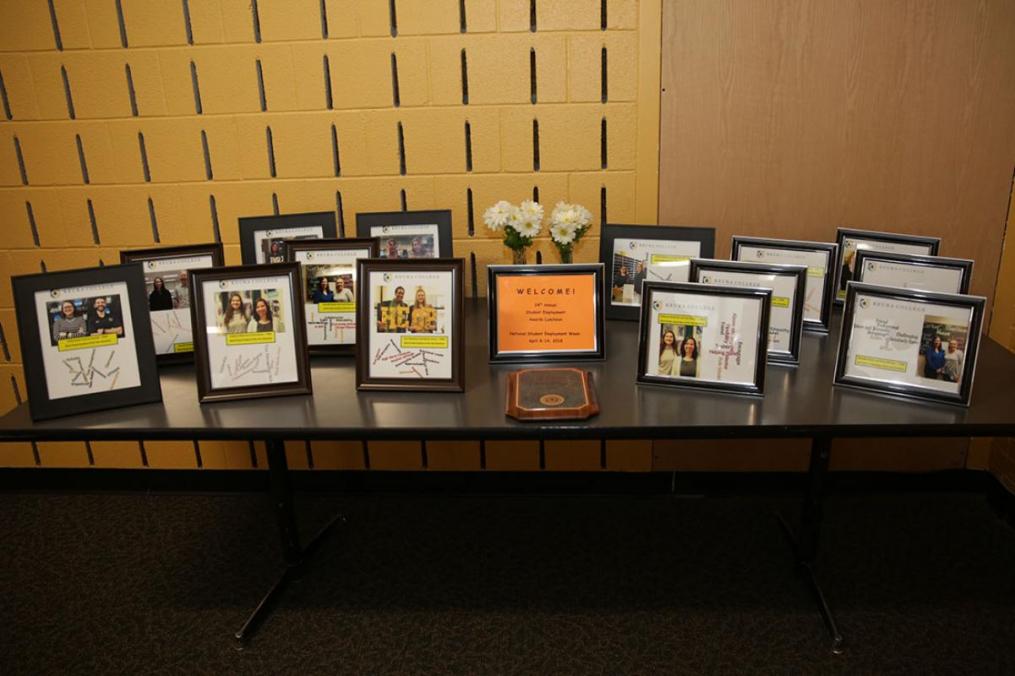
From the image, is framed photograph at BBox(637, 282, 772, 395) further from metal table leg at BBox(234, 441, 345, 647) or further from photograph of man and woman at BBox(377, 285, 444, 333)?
metal table leg at BBox(234, 441, 345, 647)

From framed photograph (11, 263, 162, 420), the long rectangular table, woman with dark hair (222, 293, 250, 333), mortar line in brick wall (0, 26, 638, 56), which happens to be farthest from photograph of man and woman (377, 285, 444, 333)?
mortar line in brick wall (0, 26, 638, 56)

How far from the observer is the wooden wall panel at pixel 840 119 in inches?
91.1

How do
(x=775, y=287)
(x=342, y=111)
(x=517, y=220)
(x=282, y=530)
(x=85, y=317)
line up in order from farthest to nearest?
(x=342, y=111)
(x=282, y=530)
(x=517, y=220)
(x=775, y=287)
(x=85, y=317)

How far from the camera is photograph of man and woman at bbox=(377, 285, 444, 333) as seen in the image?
74.6 inches

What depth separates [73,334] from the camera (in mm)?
1835

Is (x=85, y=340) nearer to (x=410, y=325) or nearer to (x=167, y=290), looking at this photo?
(x=167, y=290)

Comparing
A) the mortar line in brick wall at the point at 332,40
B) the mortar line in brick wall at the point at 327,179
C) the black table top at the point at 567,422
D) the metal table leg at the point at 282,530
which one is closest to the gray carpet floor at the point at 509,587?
the metal table leg at the point at 282,530

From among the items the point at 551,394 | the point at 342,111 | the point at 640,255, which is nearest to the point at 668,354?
the point at 551,394

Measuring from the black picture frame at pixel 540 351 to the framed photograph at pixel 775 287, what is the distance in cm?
27

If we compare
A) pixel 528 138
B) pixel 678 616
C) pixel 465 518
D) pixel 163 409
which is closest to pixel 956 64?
pixel 528 138

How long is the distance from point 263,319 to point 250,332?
5 centimetres

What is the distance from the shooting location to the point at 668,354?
188 centimetres

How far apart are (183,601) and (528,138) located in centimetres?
185

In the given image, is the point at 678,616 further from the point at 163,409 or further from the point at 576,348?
the point at 163,409
